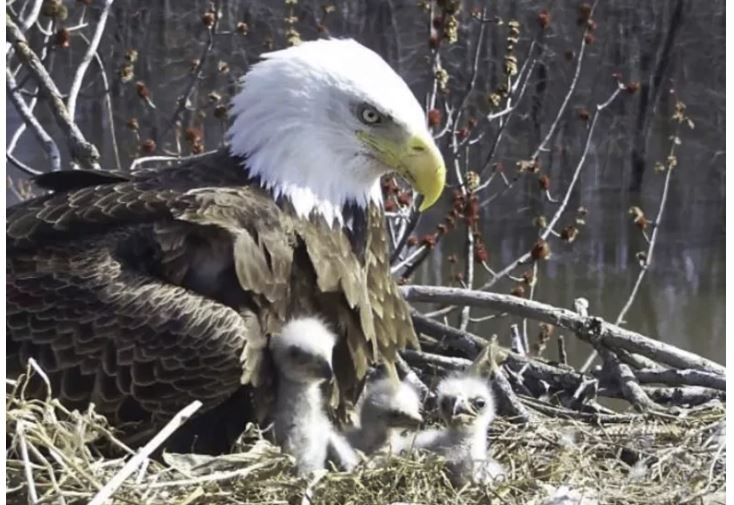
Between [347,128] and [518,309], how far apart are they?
3.04ft

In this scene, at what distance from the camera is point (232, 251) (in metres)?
2.75

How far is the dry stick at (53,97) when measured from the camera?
3.44 meters

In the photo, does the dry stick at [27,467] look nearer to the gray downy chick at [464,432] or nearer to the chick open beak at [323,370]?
the chick open beak at [323,370]

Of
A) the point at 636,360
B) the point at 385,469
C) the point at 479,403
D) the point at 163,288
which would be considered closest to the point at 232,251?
the point at 163,288

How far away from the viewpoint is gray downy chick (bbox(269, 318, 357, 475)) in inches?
106

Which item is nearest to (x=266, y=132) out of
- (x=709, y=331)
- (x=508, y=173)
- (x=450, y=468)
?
(x=450, y=468)

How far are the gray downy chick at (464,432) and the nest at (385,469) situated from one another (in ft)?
0.13

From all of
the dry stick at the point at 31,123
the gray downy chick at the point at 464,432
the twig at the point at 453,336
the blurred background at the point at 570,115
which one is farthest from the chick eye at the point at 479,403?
the blurred background at the point at 570,115

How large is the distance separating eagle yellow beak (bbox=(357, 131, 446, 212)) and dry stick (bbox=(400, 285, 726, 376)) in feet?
2.54

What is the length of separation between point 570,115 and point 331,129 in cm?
661

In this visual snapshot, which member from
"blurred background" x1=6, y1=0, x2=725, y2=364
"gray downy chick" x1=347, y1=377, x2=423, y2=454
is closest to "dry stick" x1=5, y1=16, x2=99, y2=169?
"gray downy chick" x1=347, y1=377, x2=423, y2=454

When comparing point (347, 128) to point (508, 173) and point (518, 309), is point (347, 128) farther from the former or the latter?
point (508, 173)

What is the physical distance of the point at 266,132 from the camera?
300cm

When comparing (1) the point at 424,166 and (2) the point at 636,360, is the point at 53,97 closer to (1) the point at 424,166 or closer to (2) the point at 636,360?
(1) the point at 424,166
